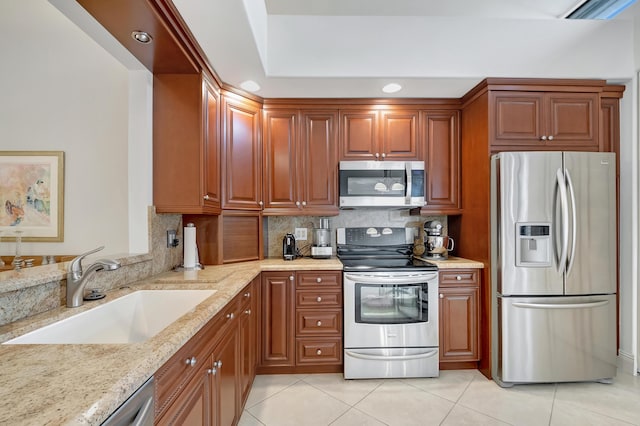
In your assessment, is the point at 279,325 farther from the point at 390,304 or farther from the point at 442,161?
the point at 442,161

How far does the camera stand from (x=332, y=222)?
118 inches

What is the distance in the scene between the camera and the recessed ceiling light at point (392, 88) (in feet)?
7.97

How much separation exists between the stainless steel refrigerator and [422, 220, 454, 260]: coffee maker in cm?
52

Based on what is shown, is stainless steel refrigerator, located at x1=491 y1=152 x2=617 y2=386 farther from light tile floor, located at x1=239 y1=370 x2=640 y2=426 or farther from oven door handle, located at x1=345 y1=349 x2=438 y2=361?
oven door handle, located at x1=345 y1=349 x2=438 y2=361

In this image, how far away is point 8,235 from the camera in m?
2.36

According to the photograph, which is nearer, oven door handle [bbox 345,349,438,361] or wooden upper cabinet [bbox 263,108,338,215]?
oven door handle [bbox 345,349,438,361]

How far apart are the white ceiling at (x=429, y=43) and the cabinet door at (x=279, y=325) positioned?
1636 millimetres

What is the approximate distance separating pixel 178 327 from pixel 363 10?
2501mm

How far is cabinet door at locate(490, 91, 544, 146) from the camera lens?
7.75 feet

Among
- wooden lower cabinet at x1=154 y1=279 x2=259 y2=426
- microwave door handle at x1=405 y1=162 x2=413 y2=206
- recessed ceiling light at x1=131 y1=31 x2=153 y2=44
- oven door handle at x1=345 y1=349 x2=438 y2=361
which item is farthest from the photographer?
microwave door handle at x1=405 y1=162 x2=413 y2=206

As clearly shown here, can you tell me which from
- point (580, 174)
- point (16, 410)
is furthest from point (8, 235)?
point (580, 174)

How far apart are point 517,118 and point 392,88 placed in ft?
3.39

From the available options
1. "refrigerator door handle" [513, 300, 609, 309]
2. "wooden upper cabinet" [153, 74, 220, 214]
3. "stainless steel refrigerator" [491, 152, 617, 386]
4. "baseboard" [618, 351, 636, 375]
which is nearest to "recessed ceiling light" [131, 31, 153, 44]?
"wooden upper cabinet" [153, 74, 220, 214]

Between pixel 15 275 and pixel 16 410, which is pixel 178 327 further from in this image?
pixel 15 275
